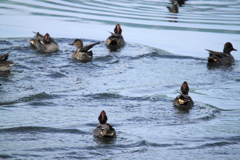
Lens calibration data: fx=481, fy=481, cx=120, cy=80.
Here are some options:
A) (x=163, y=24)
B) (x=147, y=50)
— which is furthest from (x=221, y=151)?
(x=163, y=24)

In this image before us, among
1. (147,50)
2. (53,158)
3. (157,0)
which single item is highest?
(157,0)

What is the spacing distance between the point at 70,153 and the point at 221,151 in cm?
233

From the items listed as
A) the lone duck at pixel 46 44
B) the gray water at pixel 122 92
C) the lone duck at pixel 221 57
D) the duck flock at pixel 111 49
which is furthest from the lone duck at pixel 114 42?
the lone duck at pixel 221 57

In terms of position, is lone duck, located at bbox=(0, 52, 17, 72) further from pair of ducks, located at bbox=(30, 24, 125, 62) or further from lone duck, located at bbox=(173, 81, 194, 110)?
lone duck, located at bbox=(173, 81, 194, 110)

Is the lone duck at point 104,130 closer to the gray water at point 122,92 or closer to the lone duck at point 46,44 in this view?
the gray water at point 122,92

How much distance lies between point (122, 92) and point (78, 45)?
4305mm

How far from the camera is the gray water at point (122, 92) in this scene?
7.43 metres

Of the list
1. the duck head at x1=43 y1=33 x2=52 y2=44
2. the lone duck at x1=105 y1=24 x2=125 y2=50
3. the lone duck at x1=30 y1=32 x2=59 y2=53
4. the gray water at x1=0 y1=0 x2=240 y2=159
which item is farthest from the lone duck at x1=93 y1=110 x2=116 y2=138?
the lone duck at x1=105 y1=24 x2=125 y2=50

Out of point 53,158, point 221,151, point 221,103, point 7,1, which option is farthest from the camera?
point 7,1

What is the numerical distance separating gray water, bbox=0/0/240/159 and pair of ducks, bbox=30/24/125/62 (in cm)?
28

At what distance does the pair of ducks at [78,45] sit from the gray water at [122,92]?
0.28 metres

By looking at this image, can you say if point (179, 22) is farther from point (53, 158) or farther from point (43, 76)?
point (53, 158)

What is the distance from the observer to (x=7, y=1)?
23.9 metres

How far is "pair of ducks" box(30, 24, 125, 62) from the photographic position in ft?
44.7
